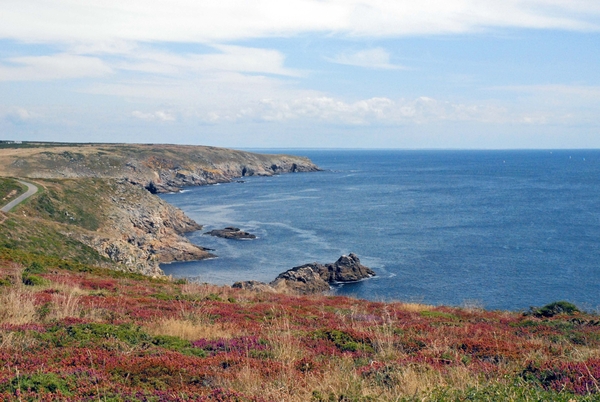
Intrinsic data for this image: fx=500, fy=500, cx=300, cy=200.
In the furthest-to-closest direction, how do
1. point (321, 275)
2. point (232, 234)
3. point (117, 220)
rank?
point (232, 234), point (117, 220), point (321, 275)

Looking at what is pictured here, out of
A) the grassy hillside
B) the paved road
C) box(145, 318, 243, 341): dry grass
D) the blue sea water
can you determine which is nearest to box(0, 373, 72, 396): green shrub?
box(145, 318, 243, 341): dry grass

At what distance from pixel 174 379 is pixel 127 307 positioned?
701 cm

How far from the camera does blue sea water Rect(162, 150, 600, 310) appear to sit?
47969mm

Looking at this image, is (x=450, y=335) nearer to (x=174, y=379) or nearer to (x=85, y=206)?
(x=174, y=379)

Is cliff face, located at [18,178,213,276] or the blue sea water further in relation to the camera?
the blue sea water

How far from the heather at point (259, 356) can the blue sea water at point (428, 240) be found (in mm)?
14518

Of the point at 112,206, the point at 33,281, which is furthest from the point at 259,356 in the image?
the point at 112,206

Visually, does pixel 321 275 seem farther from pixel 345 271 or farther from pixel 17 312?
pixel 17 312

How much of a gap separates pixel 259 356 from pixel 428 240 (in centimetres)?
6184

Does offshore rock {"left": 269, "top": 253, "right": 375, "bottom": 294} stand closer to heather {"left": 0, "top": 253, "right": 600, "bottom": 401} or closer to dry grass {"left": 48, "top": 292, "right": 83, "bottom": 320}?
heather {"left": 0, "top": 253, "right": 600, "bottom": 401}

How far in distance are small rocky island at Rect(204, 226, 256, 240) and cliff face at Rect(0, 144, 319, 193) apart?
55.3 meters

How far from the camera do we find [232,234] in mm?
73125

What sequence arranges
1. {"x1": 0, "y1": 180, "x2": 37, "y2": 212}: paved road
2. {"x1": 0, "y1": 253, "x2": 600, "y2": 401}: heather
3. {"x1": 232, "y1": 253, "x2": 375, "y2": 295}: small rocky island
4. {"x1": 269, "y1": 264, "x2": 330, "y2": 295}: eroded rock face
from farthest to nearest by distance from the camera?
{"x1": 0, "y1": 180, "x2": 37, "y2": 212}: paved road → {"x1": 232, "y1": 253, "x2": 375, "y2": 295}: small rocky island → {"x1": 269, "y1": 264, "x2": 330, "y2": 295}: eroded rock face → {"x1": 0, "y1": 253, "x2": 600, "y2": 401}: heather

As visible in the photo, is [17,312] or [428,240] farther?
[428,240]
